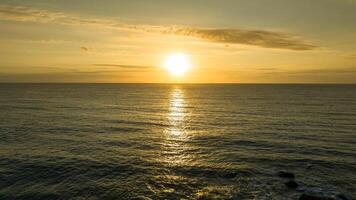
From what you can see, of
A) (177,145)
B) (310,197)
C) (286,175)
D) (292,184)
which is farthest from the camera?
(177,145)

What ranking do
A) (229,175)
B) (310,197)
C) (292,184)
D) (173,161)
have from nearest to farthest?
(310,197) < (292,184) < (229,175) < (173,161)

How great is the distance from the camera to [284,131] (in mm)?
51938

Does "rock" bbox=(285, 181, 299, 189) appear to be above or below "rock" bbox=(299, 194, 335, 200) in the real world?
above

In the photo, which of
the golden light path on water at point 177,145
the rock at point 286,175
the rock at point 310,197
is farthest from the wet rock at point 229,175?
the rock at point 310,197

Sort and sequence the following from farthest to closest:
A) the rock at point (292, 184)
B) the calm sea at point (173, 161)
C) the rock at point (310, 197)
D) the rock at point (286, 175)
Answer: the rock at point (286, 175) < the rock at point (292, 184) < the calm sea at point (173, 161) < the rock at point (310, 197)

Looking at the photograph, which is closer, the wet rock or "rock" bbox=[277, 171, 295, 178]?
"rock" bbox=[277, 171, 295, 178]

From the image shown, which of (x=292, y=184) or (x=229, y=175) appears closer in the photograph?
(x=292, y=184)

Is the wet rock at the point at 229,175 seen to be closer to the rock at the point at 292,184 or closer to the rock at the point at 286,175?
the rock at the point at 286,175

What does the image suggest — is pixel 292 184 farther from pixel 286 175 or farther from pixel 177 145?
pixel 177 145

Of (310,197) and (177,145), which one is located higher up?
(177,145)

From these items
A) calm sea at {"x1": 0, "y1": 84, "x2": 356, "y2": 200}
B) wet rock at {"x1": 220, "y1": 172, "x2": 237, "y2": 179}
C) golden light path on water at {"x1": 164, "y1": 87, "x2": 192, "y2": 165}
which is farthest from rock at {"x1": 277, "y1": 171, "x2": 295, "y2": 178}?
golden light path on water at {"x1": 164, "y1": 87, "x2": 192, "y2": 165}

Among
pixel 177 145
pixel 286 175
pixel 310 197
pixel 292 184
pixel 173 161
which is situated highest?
pixel 177 145

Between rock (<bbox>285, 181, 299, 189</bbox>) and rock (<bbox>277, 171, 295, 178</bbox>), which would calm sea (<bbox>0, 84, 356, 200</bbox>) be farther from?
rock (<bbox>277, 171, 295, 178</bbox>)

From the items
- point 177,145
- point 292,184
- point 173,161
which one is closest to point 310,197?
point 292,184
